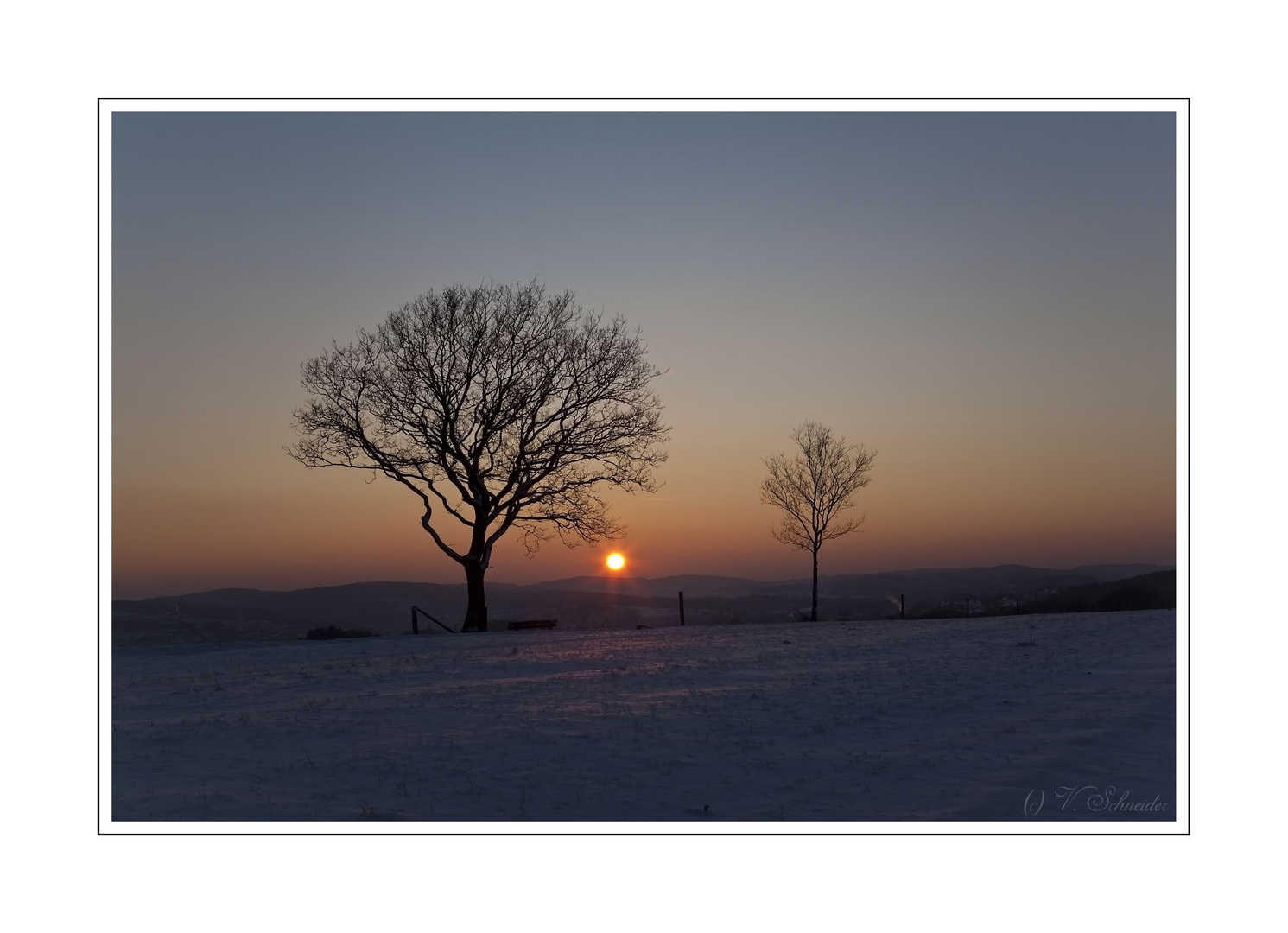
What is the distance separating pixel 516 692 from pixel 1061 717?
8733 mm

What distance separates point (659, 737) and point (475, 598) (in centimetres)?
2489

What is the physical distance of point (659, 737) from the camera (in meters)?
13.1

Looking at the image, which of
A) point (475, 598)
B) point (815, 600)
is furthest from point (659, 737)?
point (815, 600)

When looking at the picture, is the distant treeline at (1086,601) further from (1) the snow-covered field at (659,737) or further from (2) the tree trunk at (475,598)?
(1) the snow-covered field at (659,737)

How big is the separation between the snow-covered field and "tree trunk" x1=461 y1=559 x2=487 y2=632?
13.6m

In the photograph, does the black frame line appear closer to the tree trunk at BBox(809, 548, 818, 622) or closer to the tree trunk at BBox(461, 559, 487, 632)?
the tree trunk at BBox(461, 559, 487, 632)
